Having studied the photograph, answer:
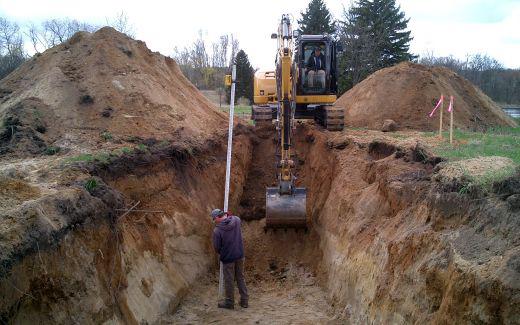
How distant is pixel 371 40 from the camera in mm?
Result: 37938

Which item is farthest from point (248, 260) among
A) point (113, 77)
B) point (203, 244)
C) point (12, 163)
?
point (113, 77)

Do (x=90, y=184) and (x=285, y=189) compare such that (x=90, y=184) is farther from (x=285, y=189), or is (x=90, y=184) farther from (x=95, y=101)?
(x=95, y=101)

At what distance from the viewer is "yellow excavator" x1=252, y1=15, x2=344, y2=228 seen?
1040 cm

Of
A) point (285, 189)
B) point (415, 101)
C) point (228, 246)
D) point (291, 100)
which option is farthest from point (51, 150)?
point (415, 101)

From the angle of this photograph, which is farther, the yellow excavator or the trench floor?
the yellow excavator

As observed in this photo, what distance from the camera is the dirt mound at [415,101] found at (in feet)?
58.9

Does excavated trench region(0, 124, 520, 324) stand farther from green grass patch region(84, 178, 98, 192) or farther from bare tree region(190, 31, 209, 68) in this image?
bare tree region(190, 31, 209, 68)

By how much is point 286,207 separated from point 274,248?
1.55m

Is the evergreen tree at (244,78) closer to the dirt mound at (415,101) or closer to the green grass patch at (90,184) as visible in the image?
the dirt mound at (415,101)

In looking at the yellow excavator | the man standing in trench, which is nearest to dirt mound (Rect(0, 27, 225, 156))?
the yellow excavator

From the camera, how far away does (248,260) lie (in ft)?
36.8

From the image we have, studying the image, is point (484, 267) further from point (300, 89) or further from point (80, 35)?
point (80, 35)

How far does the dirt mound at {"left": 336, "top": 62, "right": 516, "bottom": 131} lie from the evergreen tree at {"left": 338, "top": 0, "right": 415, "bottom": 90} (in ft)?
53.4

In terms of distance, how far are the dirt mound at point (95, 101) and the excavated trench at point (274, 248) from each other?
51.7 inches
